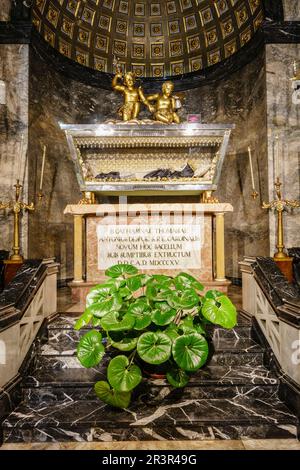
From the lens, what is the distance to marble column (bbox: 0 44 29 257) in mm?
5730

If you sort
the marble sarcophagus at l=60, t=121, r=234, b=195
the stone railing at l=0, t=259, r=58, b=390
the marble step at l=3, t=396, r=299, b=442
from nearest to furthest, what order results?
the marble step at l=3, t=396, r=299, b=442 → the stone railing at l=0, t=259, r=58, b=390 → the marble sarcophagus at l=60, t=121, r=234, b=195

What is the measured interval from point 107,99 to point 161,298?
694cm

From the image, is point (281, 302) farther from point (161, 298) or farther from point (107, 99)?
point (107, 99)

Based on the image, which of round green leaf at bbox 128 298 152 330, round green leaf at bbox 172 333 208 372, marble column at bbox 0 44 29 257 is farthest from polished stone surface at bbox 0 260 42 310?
marble column at bbox 0 44 29 257

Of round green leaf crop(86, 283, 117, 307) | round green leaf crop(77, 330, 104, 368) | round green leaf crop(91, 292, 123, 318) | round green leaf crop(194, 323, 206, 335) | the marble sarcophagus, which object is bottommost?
round green leaf crop(77, 330, 104, 368)

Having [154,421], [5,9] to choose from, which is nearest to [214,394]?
[154,421]

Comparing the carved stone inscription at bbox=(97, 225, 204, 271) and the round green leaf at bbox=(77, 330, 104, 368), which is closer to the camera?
the round green leaf at bbox=(77, 330, 104, 368)

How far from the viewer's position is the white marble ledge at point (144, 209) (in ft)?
14.0

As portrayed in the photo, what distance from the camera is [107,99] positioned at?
25.2 feet

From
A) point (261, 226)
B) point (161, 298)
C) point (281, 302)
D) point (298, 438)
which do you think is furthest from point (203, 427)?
point (261, 226)

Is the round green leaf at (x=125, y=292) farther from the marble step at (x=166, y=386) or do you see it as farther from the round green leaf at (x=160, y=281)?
the marble step at (x=166, y=386)

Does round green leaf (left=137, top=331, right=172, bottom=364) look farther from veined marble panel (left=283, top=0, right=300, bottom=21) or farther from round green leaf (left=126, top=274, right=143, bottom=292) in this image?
veined marble panel (left=283, top=0, right=300, bottom=21)

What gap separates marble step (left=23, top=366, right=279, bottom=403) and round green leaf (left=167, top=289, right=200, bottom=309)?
2.86 ft

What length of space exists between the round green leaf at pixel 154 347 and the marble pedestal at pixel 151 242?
2.15 meters
